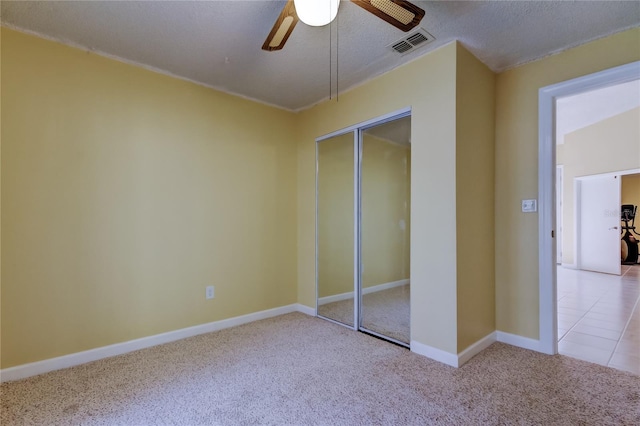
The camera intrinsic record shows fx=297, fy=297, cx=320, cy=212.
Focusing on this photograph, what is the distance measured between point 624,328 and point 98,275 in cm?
483

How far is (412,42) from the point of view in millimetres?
2264

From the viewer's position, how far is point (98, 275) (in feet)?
7.79

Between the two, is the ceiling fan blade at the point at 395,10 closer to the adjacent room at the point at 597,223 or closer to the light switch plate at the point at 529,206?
the light switch plate at the point at 529,206

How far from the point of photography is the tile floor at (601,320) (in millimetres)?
2391

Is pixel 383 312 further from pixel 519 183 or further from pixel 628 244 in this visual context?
pixel 628 244

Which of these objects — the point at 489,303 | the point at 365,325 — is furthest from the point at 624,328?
the point at 365,325

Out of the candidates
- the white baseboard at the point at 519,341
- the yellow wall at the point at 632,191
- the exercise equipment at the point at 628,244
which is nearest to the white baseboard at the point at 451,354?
the white baseboard at the point at 519,341

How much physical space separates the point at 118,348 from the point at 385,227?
285 centimetres

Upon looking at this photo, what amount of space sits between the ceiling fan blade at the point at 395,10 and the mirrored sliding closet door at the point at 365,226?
3.97 feet

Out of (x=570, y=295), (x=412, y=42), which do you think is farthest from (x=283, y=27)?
(x=570, y=295)

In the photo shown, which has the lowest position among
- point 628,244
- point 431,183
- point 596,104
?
point 628,244

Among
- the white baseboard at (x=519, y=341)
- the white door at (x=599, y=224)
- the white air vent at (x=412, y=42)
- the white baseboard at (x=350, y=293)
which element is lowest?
the white baseboard at (x=519, y=341)

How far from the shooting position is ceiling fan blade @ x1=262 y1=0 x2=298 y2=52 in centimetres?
155

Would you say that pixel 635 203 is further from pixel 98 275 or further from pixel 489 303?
pixel 98 275
